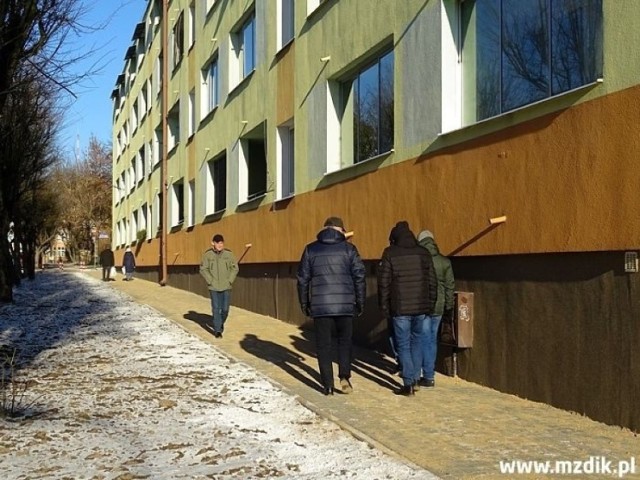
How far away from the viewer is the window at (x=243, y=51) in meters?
18.9

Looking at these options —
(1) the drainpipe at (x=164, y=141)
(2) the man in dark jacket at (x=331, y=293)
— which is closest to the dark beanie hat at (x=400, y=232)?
(2) the man in dark jacket at (x=331, y=293)

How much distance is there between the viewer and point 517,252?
26.1ft

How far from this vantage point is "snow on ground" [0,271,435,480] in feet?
18.3

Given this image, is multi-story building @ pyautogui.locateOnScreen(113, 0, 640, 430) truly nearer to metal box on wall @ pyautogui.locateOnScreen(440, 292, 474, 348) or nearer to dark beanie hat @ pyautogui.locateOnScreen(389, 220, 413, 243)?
metal box on wall @ pyautogui.locateOnScreen(440, 292, 474, 348)

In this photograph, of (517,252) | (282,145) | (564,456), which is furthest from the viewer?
(282,145)

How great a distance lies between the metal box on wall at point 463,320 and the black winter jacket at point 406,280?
0.72 meters

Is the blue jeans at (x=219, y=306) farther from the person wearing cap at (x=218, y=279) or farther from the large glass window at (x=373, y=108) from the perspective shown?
the large glass window at (x=373, y=108)

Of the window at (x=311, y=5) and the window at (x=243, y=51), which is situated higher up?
the window at (x=243, y=51)

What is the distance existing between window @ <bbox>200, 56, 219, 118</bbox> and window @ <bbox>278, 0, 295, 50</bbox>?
6.44 meters

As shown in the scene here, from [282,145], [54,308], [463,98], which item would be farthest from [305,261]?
[54,308]

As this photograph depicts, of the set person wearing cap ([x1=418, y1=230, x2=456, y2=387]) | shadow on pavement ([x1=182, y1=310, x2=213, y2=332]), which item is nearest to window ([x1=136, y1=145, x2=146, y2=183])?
shadow on pavement ([x1=182, y1=310, x2=213, y2=332])

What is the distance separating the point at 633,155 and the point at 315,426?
11.7ft

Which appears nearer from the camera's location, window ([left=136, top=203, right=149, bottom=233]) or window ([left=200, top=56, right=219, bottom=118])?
window ([left=200, top=56, right=219, bottom=118])

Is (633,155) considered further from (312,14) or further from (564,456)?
(312,14)
